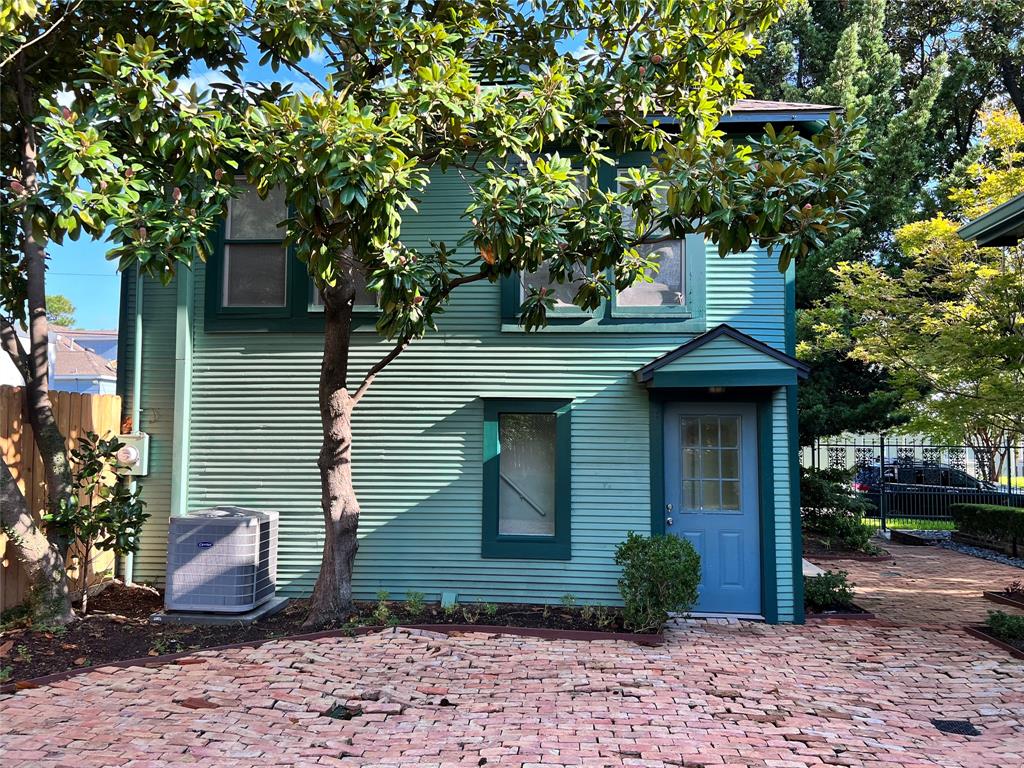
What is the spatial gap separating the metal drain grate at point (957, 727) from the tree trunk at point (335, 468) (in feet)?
16.1

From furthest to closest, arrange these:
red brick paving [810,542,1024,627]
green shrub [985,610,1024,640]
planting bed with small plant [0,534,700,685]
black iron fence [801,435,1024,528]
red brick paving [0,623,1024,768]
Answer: black iron fence [801,435,1024,528], red brick paving [810,542,1024,627], green shrub [985,610,1024,640], planting bed with small plant [0,534,700,685], red brick paving [0,623,1024,768]

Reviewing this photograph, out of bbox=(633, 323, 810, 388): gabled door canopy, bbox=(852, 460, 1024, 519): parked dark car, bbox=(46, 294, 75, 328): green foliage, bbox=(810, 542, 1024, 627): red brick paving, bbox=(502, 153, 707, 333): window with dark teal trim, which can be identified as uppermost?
bbox=(46, 294, 75, 328): green foliage

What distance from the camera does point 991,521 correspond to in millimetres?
13688

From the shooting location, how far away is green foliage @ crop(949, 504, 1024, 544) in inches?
512

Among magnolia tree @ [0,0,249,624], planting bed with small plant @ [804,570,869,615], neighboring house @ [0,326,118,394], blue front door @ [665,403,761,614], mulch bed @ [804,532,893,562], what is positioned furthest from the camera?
neighboring house @ [0,326,118,394]

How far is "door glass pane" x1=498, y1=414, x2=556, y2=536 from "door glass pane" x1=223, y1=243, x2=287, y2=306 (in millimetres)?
3026

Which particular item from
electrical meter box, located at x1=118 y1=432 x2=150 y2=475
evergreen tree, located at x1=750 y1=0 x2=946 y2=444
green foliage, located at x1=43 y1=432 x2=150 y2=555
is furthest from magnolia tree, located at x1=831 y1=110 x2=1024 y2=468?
electrical meter box, located at x1=118 y1=432 x2=150 y2=475

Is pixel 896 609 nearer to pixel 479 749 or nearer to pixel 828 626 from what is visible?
pixel 828 626

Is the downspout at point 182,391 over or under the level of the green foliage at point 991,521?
over

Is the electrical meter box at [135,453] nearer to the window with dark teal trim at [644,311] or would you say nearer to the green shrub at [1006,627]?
the window with dark teal trim at [644,311]

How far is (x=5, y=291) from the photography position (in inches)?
298

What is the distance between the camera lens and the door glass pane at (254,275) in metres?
8.47

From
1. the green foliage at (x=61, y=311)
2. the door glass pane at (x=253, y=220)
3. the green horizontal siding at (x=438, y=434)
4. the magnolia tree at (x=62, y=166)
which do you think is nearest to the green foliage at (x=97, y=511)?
the magnolia tree at (x=62, y=166)

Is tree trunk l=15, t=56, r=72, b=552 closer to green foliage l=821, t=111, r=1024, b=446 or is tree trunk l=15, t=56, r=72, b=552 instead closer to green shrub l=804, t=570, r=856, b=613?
green shrub l=804, t=570, r=856, b=613
